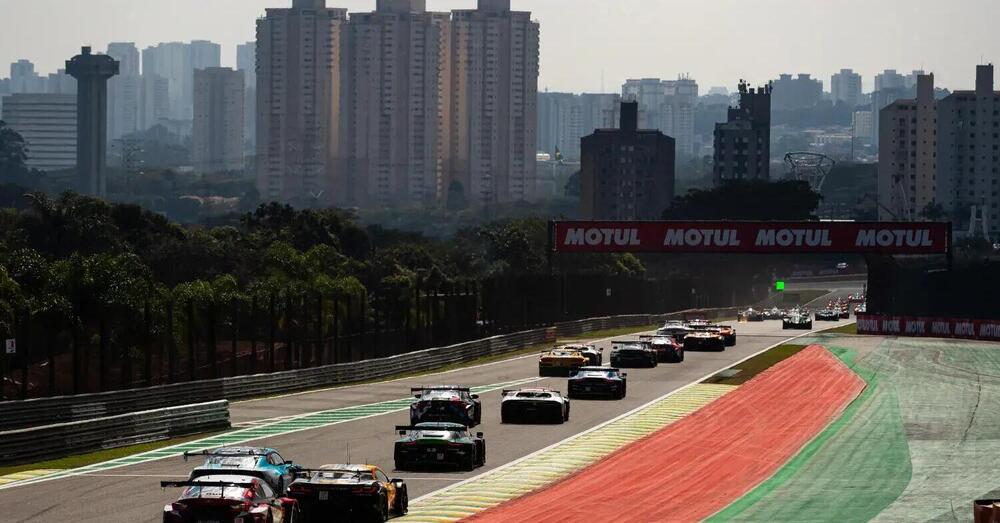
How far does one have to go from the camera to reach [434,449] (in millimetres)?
35875

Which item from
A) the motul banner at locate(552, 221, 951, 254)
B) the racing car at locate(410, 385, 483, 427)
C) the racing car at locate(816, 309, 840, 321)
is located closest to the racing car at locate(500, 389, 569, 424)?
the racing car at locate(410, 385, 483, 427)

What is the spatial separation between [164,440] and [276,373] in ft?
51.3

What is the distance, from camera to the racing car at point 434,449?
1415 inches

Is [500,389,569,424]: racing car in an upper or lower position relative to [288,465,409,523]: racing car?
lower

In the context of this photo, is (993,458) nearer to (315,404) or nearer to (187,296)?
(315,404)

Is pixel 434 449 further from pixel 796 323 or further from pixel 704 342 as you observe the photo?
pixel 796 323

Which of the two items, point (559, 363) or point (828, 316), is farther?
point (828, 316)

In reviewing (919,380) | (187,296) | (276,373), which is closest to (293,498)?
(276,373)

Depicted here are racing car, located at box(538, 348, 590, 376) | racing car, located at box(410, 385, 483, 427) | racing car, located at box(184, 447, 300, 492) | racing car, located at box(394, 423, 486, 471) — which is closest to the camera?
racing car, located at box(184, 447, 300, 492)

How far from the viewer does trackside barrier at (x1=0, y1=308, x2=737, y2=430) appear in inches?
1668

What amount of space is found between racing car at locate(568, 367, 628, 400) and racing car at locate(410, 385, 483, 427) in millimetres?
11676

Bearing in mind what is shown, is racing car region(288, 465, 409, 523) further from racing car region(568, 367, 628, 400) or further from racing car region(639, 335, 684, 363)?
racing car region(639, 335, 684, 363)

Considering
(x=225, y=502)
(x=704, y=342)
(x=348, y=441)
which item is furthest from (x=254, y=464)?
(x=704, y=342)

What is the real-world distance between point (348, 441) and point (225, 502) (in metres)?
17.1
